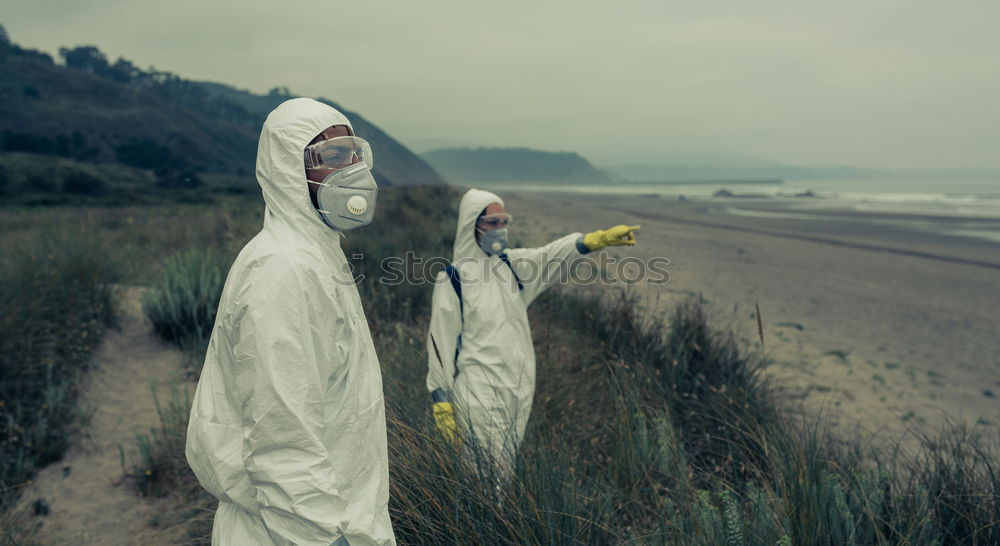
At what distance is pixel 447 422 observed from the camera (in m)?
3.12

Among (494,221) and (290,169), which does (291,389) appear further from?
(494,221)

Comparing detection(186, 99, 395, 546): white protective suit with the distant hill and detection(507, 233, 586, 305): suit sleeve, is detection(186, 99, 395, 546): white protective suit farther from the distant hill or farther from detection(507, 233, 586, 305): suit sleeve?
the distant hill

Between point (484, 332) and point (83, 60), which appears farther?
point (83, 60)

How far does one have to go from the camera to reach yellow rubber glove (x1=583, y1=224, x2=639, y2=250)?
3611mm

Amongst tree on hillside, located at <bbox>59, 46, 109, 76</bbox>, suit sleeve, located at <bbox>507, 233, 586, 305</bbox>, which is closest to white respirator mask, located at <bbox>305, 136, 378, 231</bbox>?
suit sleeve, located at <bbox>507, 233, 586, 305</bbox>

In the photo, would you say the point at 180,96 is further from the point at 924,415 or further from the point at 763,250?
the point at 924,415

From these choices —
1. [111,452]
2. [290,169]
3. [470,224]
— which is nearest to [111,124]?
[111,452]

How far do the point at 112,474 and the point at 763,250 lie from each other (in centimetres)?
1826

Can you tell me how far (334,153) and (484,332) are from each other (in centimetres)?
175

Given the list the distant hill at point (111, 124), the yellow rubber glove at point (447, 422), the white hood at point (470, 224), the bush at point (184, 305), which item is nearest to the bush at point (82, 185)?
the distant hill at point (111, 124)

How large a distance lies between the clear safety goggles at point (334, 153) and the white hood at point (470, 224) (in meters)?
1.72

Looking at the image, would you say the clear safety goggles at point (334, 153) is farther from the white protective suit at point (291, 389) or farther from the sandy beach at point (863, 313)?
the sandy beach at point (863, 313)

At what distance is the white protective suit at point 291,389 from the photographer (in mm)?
1550

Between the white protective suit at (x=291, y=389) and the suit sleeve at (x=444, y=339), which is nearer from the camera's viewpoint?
the white protective suit at (x=291, y=389)
